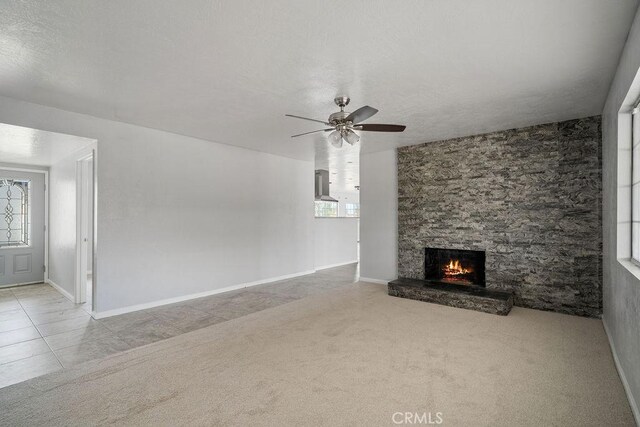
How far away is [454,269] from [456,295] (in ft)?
2.98

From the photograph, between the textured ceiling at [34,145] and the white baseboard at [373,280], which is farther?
the white baseboard at [373,280]

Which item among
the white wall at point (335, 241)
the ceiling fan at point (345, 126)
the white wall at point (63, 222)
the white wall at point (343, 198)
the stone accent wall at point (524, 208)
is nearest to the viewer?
the ceiling fan at point (345, 126)

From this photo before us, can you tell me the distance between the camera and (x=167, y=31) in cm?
224

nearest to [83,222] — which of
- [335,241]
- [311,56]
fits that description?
[311,56]

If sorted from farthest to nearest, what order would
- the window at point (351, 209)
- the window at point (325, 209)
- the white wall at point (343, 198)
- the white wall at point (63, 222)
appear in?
the window at point (351, 209)
the white wall at point (343, 198)
the window at point (325, 209)
the white wall at point (63, 222)

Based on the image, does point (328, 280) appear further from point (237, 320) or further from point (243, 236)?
point (237, 320)

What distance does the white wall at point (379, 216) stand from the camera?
20.2 ft

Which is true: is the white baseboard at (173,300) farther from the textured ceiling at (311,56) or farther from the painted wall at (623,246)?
the painted wall at (623,246)

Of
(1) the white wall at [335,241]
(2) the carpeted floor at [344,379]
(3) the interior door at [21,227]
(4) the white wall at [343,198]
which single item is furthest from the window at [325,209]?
(2) the carpeted floor at [344,379]

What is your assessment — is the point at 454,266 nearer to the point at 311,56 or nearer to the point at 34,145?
the point at 311,56

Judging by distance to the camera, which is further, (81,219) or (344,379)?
(81,219)

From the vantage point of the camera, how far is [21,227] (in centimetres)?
623

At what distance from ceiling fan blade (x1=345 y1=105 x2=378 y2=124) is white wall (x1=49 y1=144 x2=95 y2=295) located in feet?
12.5

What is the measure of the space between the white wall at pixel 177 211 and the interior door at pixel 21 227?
3.43 m
